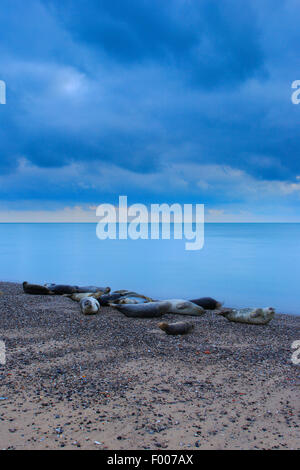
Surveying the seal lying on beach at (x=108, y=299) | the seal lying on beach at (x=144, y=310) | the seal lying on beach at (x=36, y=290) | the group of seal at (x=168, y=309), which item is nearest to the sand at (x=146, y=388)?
the group of seal at (x=168, y=309)

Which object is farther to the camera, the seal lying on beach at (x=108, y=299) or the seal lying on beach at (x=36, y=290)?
the seal lying on beach at (x=36, y=290)

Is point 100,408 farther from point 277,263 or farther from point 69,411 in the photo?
point 277,263

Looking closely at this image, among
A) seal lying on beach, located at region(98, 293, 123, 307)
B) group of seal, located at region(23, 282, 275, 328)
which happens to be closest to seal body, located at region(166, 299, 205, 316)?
group of seal, located at region(23, 282, 275, 328)

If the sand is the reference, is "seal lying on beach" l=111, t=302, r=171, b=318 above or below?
above

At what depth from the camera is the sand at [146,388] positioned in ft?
10.9

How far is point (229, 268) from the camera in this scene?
2080 centimetres

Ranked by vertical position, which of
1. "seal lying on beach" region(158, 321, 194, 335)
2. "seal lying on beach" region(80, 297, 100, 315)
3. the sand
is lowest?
the sand

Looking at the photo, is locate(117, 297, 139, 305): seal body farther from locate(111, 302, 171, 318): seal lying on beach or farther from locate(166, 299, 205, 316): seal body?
locate(166, 299, 205, 316): seal body

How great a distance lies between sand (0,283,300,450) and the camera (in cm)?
333

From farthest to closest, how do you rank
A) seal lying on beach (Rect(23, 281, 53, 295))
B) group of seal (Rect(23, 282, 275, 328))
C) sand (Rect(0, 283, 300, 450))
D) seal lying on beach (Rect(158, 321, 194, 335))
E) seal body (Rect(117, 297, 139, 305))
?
1. seal lying on beach (Rect(23, 281, 53, 295))
2. seal body (Rect(117, 297, 139, 305))
3. group of seal (Rect(23, 282, 275, 328))
4. seal lying on beach (Rect(158, 321, 194, 335))
5. sand (Rect(0, 283, 300, 450))

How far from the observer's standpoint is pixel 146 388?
4.32 metres

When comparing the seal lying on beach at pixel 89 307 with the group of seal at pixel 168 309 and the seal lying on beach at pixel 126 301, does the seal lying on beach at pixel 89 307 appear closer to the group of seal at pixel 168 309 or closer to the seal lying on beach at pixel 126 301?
the group of seal at pixel 168 309

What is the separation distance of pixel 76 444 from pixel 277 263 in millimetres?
21448

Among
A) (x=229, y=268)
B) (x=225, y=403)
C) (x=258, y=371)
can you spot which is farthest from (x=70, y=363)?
(x=229, y=268)
